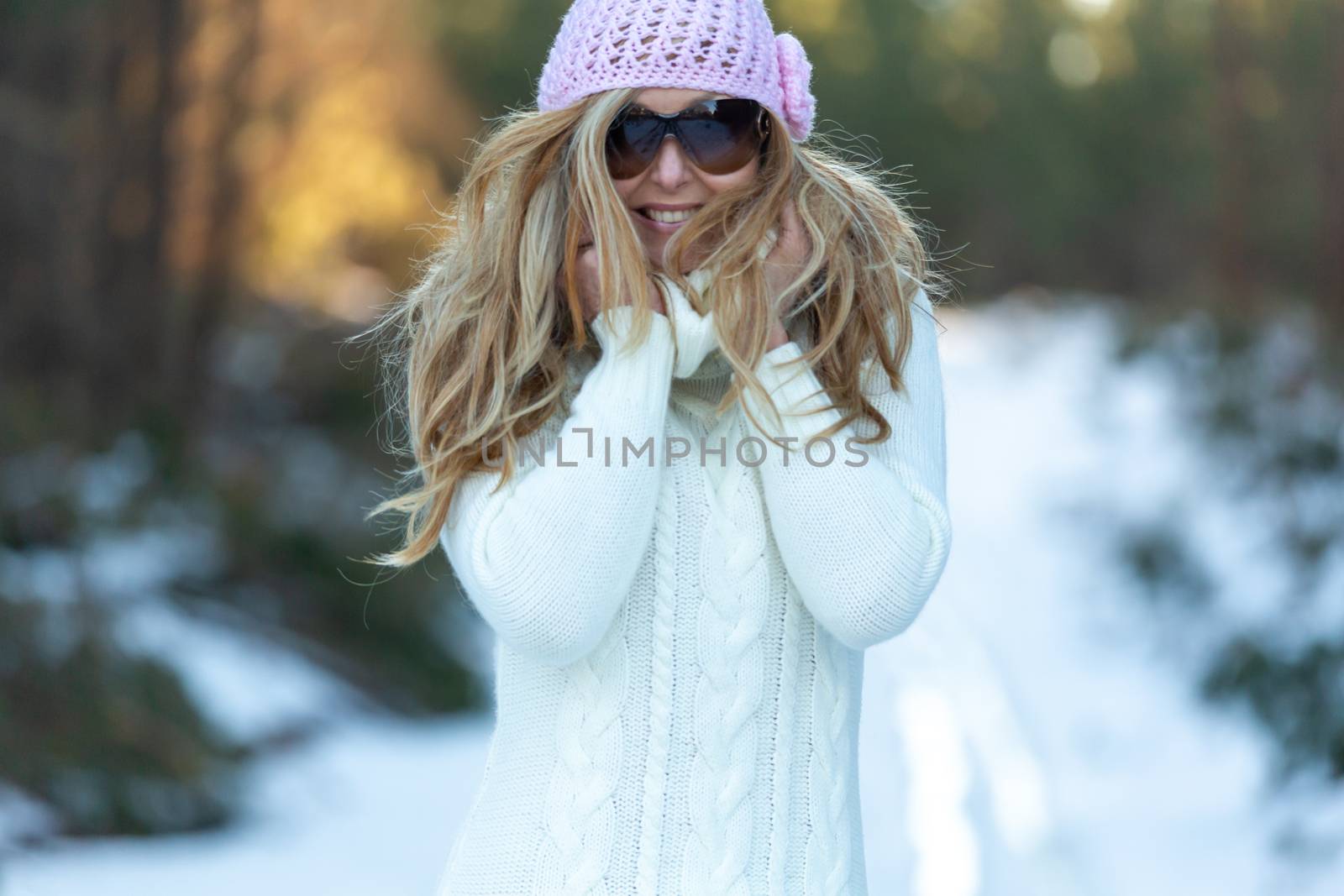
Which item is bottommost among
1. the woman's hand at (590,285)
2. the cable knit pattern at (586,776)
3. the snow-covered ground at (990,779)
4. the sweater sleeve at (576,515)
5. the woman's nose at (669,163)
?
the snow-covered ground at (990,779)

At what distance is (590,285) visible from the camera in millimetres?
2176

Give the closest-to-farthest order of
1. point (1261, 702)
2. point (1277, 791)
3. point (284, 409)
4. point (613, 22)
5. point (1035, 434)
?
point (613, 22) < point (1277, 791) < point (1261, 702) < point (284, 409) < point (1035, 434)

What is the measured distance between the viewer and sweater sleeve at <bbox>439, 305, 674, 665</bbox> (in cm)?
199

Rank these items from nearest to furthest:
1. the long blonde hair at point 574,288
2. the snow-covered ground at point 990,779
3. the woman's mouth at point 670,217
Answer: the long blonde hair at point 574,288
the woman's mouth at point 670,217
the snow-covered ground at point 990,779

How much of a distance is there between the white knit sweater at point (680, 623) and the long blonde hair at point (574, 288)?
0.04 meters

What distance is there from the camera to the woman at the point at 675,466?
2020 mm

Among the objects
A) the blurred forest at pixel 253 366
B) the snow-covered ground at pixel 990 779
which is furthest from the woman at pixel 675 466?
the snow-covered ground at pixel 990 779

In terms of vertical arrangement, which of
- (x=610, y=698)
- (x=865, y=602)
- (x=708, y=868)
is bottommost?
(x=708, y=868)

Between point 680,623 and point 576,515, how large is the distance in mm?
196

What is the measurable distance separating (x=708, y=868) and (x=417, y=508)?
1.95 feet

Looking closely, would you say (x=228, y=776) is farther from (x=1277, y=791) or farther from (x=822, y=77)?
(x=822, y=77)

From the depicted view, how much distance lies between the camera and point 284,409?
10258 millimetres

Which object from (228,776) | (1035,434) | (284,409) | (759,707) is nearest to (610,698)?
(759,707)

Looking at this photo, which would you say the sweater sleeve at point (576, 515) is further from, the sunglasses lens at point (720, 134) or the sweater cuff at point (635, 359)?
the sunglasses lens at point (720, 134)
